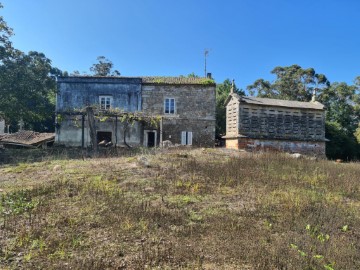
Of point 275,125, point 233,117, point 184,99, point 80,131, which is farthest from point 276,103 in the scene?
point 80,131

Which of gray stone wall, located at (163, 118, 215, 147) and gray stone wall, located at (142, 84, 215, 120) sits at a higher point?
gray stone wall, located at (142, 84, 215, 120)

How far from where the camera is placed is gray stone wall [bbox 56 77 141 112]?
85.1 ft

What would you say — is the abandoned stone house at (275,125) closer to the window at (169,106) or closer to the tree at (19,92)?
the window at (169,106)

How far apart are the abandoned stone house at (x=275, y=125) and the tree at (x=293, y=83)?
64.8ft

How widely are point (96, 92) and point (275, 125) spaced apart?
14346 millimetres

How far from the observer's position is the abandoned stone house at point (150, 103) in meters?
25.9

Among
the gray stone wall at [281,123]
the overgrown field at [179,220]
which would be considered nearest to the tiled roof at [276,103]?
the gray stone wall at [281,123]

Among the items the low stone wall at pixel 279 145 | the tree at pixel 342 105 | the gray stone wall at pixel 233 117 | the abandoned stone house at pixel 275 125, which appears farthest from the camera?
the tree at pixel 342 105

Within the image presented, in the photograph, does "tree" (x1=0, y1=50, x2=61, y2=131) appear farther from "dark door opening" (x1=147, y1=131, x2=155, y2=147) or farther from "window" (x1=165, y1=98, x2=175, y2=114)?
"window" (x1=165, y1=98, x2=175, y2=114)

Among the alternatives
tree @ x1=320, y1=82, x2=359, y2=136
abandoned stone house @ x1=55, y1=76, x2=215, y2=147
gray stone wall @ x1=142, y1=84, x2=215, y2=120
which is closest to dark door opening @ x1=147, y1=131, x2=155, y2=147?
abandoned stone house @ x1=55, y1=76, x2=215, y2=147

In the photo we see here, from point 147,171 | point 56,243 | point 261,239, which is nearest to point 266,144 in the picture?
point 147,171

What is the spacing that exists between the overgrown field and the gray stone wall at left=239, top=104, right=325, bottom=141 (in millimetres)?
11037

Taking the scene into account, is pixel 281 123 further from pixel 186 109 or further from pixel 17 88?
pixel 17 88

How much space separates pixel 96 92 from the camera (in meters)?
26.1
